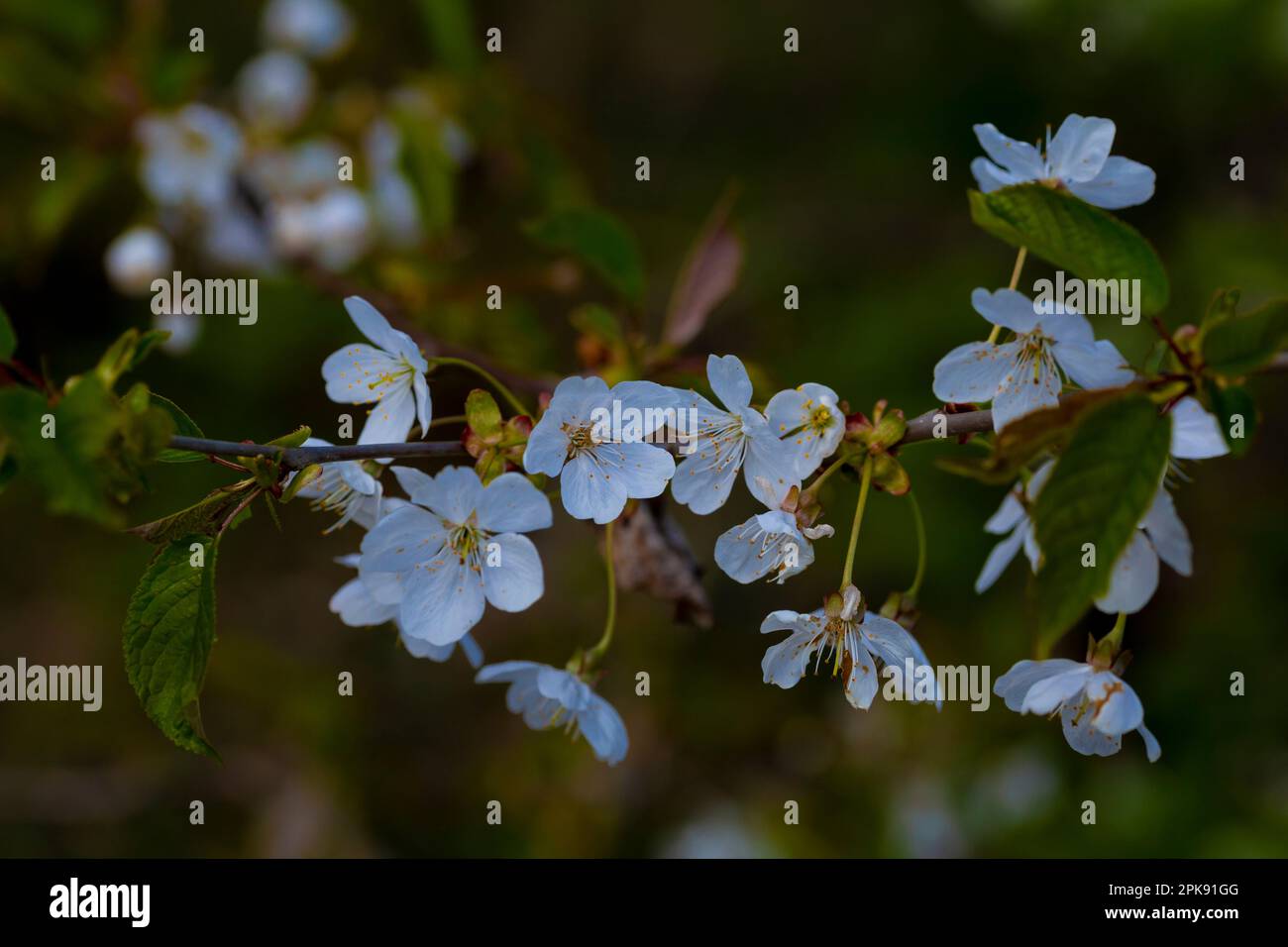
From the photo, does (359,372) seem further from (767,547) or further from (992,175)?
(992,175)

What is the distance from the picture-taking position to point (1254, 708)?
310 centimetres

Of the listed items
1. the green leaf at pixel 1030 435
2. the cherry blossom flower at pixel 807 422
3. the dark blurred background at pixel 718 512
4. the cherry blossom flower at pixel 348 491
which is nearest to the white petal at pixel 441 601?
the cherry blossom flower at pixel 348 491

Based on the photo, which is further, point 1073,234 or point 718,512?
point 718,512

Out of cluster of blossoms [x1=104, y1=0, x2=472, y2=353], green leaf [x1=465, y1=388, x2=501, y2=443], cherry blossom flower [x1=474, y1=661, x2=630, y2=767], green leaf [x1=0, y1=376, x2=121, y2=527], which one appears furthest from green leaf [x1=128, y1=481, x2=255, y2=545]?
cluster of blossoms [x1=104, y1=0, x2=472, y2=353]

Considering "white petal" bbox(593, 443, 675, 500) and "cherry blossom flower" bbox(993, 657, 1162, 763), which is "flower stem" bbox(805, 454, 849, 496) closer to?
"white petal" bbox(593, 443, 675, 500)

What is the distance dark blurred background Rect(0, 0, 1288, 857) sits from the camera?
297 cm

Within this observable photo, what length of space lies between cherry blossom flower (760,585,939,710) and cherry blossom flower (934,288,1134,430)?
26 centimetres

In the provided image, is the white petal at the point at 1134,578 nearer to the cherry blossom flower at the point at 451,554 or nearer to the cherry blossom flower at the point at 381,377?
the cherry blossom flower at the point at 451,554

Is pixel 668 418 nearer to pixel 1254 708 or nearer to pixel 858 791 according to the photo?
pixel 858 791

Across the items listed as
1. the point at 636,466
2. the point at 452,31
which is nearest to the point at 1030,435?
the point at 636,466

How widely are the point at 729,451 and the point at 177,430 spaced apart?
0.62m

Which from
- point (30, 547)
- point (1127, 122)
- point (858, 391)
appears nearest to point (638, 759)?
point (858, 391)

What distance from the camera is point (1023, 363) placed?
116 centimetres

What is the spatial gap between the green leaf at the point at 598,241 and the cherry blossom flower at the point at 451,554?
0.68 meters
